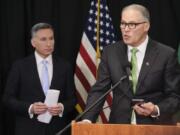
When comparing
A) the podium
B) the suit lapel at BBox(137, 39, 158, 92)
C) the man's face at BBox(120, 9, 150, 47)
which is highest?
the man's face at BBox(120, 9, 150, 47)

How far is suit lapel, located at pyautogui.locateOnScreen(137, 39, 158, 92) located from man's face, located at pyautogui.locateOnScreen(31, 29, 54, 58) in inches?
45.8

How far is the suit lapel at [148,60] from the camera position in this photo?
398cm

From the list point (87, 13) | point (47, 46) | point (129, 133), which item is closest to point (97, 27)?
point (87, 13)

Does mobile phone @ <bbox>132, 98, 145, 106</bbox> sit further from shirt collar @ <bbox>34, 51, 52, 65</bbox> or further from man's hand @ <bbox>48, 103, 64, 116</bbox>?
shirt collar @ <bbox>34, 51, 52, 65</bbox>

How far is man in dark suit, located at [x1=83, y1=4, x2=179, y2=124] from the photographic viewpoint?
12.8 feet

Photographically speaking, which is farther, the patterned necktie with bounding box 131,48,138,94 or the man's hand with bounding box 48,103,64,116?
the man's hand with bounding box 48,103,64,116

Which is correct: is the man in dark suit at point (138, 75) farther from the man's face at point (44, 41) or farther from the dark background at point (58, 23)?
the dark background at point (58, 23)

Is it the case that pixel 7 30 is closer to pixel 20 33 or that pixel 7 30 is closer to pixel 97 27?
pixel 20 33

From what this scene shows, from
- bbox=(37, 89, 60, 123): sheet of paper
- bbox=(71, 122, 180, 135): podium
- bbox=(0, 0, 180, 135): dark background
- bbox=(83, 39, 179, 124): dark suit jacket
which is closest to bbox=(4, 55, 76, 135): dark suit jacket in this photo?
bbox=(37, 89, 60, 123): sheet of paper

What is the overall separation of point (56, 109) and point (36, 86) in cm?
34

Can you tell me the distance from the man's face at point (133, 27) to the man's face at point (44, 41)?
1134 mm

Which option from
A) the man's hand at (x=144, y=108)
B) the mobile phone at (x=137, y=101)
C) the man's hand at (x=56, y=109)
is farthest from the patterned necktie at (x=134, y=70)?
the man's hand at (x=56, y=109)

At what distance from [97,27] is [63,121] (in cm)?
115

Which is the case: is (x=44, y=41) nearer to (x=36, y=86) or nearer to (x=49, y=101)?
(x=36, y=86)
